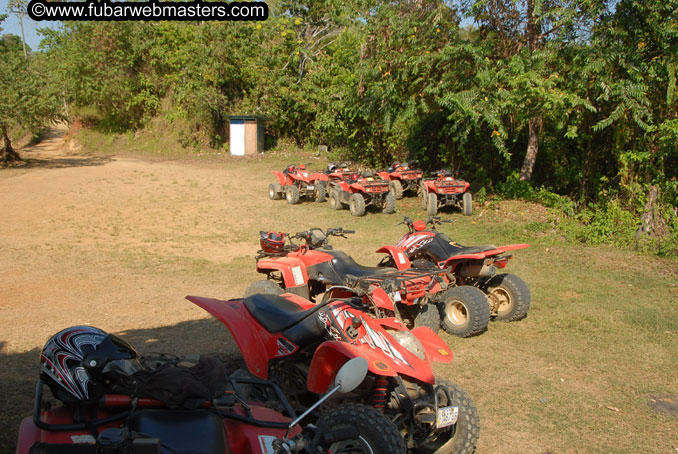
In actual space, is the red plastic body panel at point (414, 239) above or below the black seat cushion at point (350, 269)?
above

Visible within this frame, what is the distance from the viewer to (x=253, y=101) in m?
28.8

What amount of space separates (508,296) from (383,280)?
192cm

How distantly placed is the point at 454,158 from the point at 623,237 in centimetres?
668

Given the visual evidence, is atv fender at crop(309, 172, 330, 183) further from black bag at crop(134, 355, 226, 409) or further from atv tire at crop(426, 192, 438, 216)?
black bag at crop(134, 355, 226, 409)

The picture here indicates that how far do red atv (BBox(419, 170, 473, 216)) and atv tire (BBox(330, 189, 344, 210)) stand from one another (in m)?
2.31

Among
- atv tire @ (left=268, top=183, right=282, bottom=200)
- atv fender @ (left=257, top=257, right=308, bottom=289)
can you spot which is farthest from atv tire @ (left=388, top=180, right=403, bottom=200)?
atv fender @ (left=257, top=257, right=308, bottom=289)

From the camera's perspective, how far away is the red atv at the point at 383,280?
5.96 m

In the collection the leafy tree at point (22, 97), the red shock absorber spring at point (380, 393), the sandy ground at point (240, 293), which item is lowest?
the sandy ground at point (240, 293)

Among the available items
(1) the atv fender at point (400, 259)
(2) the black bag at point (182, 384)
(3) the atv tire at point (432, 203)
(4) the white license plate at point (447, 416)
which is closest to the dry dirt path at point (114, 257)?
(2) the black bag at point (182, 384)

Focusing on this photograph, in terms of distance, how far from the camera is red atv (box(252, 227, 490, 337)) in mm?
5957

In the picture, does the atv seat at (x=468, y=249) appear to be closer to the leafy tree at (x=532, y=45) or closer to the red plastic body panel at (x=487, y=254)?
the red plastic body panel at (x=487, y=254)

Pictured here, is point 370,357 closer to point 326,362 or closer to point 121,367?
point 326,362

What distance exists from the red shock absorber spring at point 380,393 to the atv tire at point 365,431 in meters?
0.44

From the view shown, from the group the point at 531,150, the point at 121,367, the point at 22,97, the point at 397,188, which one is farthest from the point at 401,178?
the point at 22,97
